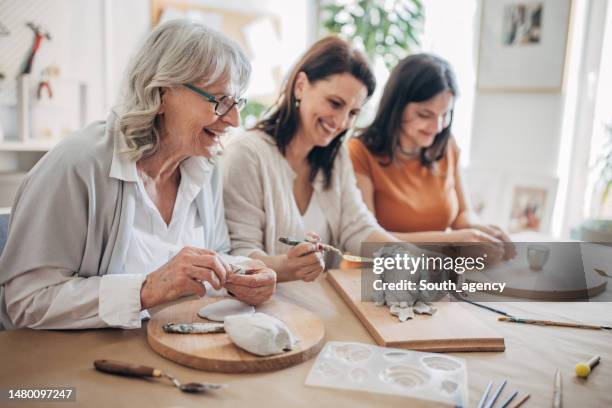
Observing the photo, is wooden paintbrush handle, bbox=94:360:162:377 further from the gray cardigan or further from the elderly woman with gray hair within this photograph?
the gray cardigan

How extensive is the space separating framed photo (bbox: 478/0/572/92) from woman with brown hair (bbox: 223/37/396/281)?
206 cm

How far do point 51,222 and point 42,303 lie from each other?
17cm

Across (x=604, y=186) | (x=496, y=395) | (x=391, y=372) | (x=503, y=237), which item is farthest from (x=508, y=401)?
(x=604, y=186)

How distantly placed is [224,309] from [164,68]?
569 mm

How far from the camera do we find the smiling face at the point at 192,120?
1.23 metres

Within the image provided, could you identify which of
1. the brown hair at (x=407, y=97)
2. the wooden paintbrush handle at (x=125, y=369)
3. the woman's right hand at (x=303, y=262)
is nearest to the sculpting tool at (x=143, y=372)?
the wooden paintbrush handle at (x=125, y=369)

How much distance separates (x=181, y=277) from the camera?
1.02m

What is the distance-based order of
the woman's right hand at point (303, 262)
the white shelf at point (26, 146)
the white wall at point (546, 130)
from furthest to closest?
the white wall at point (546, 130) < the white shelf at point (26, 146) < the woman's right hand at point (303, 262)

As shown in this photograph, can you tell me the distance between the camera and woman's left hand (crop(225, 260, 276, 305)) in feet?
3.76

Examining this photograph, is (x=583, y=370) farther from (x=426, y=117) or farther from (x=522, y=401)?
(x=426, y=117)

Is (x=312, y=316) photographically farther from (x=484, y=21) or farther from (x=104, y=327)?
(x=484, y=21)

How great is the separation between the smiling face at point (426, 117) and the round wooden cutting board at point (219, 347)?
118cm

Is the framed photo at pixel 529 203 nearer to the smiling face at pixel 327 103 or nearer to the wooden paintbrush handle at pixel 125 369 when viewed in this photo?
the smiling face at pixel 327 103

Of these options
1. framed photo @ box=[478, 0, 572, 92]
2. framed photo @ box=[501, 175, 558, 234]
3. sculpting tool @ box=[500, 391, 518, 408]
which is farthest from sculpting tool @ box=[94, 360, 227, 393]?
framed photo @ box=[478, 0, 572, 92]
